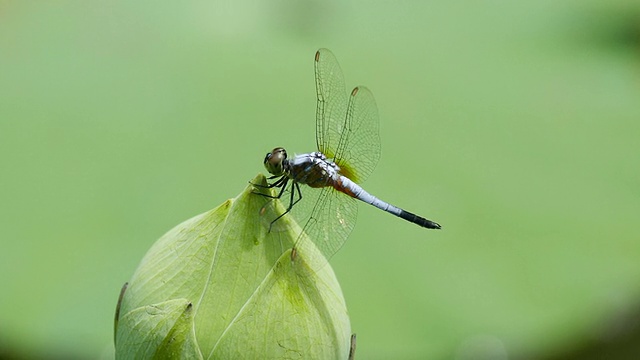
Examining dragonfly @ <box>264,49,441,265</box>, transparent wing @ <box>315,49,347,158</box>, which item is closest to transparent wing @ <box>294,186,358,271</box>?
dragonfly @ <box>264,49,441,265</box>

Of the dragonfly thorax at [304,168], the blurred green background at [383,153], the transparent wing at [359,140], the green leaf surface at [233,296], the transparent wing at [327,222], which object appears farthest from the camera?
the blurred green background at [383,153]

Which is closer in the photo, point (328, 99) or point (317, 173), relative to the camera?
point (317, 173)

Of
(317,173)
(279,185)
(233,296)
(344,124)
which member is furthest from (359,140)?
(233,296)

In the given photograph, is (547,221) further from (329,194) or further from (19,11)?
(19,11)

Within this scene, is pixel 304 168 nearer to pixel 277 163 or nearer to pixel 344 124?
pixel 277 163

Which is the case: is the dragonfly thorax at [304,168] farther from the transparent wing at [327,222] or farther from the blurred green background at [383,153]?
the blurred green background at [383,153]

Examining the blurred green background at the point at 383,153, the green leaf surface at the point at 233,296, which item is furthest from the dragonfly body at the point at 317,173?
the blurred green background at the point at 383,153

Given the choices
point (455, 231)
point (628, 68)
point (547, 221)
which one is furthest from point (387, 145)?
point (628, 68)
